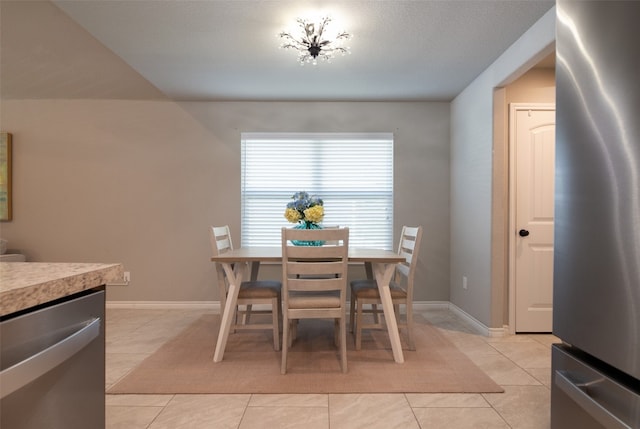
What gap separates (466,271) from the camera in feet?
12.3

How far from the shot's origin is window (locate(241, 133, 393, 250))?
4258 millimetres

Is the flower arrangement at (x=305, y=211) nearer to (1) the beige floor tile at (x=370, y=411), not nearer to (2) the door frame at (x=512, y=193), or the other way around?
(1) the beige floor tile at (x=370, y=411)

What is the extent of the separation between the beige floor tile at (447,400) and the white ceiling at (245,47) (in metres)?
2.41

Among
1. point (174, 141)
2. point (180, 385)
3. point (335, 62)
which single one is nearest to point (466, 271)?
point (335, 62)

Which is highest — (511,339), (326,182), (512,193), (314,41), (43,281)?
(314,41)

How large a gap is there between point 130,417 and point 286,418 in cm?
82

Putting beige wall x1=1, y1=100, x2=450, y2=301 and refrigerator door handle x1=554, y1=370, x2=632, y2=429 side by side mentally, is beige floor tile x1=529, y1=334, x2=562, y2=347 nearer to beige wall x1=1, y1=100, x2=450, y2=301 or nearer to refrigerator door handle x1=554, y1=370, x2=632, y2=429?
beige wall x1=1, y1=100, x2=450, y2=301

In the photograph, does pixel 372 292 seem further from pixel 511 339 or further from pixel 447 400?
pixel 511 339

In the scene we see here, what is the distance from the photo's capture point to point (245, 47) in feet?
9.45

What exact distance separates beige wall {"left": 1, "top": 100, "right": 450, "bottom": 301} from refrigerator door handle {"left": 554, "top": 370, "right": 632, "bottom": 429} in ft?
11.0

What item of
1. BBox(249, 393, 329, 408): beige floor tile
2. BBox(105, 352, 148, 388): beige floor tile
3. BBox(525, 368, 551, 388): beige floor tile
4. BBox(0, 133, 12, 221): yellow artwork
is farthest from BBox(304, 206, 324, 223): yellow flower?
BBox(0, 133, 12, 221): yellow artwork

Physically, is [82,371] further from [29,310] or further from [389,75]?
[389,75]

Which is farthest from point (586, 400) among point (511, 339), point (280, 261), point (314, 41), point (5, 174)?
point (5, 174)

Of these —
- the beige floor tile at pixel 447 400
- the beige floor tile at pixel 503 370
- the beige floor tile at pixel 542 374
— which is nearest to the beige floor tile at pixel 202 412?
the beige floor tile at pixel 447 400
